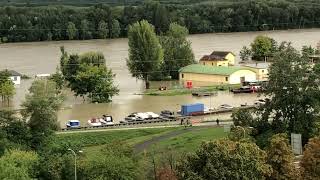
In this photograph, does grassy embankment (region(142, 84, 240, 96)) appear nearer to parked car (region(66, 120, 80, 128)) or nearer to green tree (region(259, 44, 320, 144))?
parked car (region(66, 120, 80, 128))

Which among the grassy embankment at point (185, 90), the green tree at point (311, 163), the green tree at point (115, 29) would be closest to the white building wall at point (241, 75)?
the grassy embankment at point (185, 90)

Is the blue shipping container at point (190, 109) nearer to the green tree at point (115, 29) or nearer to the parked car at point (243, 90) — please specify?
the parked car at point (243, 90)

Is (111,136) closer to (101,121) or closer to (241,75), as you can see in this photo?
(101,121)

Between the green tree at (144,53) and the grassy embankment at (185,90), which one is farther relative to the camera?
the green tree at (144,53)

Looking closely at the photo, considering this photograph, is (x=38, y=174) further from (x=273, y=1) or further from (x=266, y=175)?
(x=273, y=1)

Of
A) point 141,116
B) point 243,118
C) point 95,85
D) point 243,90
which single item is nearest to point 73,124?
point 141,116

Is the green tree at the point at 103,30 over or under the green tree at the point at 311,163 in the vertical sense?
over
